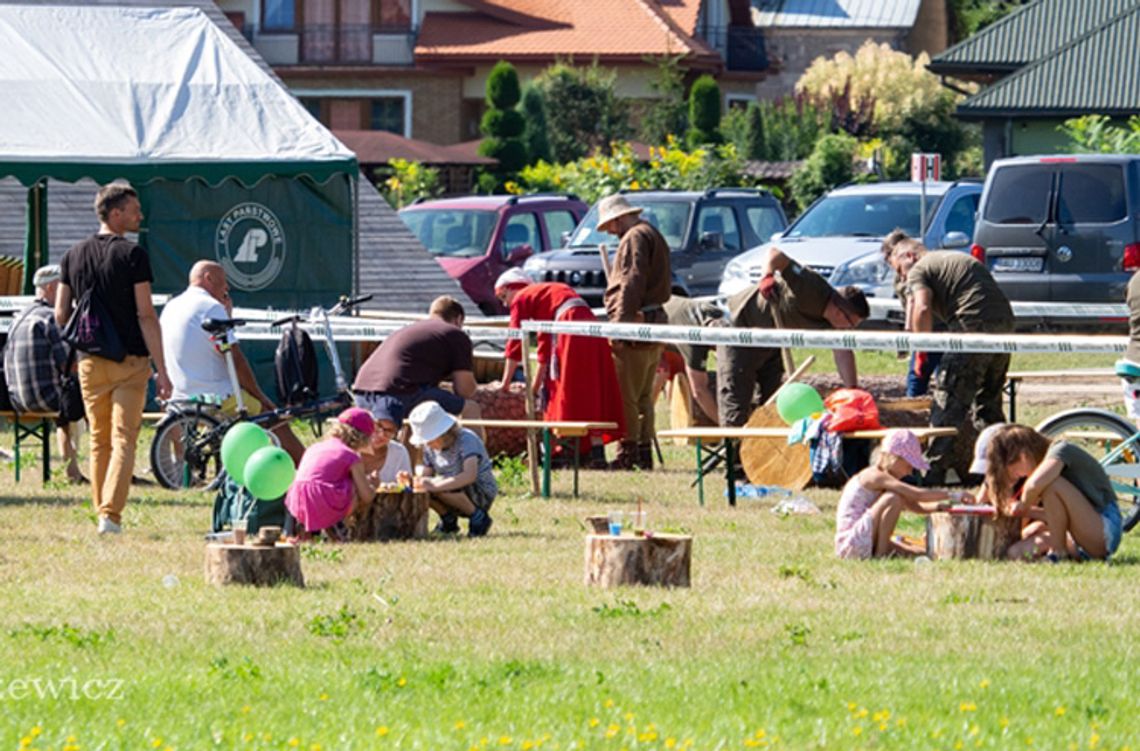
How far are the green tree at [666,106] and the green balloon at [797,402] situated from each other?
44594 millimetres

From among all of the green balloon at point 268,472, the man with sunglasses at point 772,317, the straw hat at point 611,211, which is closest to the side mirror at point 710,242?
the straw hat at point 611,211

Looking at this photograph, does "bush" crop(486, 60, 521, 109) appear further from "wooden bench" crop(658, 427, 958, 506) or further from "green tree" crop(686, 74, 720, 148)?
"wooden bench" crop(658, 427, 958, 506)

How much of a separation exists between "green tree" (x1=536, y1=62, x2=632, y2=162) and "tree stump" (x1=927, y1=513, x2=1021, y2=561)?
47289 mm

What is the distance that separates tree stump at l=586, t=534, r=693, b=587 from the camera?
35.7 feet

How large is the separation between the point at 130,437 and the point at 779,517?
12.1 feet

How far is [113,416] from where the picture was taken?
12.9m

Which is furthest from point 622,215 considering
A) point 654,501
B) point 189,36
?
point 189,36

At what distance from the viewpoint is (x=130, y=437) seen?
12.9 meters

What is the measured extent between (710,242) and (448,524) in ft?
51.9

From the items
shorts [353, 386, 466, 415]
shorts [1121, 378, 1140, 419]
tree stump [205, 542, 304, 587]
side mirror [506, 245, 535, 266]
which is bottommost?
tree stump [205, 542, 304, 587]

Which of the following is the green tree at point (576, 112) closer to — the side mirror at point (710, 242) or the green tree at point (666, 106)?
the green tree at point (666, 106)

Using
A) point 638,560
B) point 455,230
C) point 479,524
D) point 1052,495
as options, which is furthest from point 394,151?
point 638,560

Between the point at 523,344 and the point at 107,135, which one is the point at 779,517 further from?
the point at 107,135

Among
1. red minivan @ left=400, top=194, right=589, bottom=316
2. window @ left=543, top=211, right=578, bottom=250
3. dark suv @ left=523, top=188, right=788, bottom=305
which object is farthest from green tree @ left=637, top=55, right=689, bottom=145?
dark suv @ left=523, top=188, right=788, bottom=305
